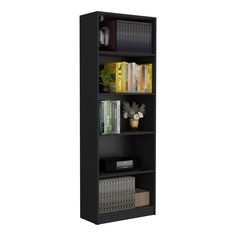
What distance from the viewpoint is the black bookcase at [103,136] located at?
512 centimetres

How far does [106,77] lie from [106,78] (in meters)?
0.01

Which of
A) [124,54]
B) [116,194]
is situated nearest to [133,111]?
[124,54]

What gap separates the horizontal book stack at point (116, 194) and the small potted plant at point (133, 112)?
0.60 metres

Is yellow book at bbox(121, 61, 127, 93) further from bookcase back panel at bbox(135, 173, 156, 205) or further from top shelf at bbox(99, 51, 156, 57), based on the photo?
bookcase back panel at bbox(135, 173, 156, 205)

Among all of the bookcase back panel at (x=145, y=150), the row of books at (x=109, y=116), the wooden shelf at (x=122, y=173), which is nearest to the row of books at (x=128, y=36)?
the row of books at (x=109, y=116)

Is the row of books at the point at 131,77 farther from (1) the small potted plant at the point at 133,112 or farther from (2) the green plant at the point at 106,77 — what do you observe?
(1) the small potted plant at the point at 133,112

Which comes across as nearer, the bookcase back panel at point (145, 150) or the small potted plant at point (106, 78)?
the small potted plant at point (106, 78)

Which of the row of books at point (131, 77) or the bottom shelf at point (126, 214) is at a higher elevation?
the row of books at point (131, 77)

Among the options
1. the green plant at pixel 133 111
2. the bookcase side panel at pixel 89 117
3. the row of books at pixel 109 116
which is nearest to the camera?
the bookcase side panel at pixel 89 117

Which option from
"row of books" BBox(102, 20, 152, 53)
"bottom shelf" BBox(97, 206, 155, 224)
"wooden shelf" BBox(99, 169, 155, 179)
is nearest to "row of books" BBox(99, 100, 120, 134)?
"wooden shelf" BBox(99, 169, 155, 179)

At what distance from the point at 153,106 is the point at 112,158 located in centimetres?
71

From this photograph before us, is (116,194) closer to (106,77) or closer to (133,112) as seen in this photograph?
(133,112)

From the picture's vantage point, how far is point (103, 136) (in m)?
5.40

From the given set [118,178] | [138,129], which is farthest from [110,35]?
[118,178]
